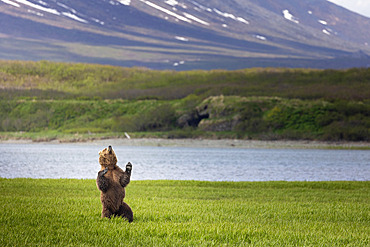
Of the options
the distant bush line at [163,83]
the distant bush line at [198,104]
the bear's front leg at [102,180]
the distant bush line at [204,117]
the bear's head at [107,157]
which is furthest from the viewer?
the distant bush line at [163,83]

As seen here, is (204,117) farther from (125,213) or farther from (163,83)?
(125,213)

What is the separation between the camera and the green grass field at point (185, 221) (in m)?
9.47

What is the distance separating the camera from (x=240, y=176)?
111ft

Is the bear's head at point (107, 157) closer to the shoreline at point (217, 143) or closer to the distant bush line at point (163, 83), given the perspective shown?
the shoreline at point (217, 143)

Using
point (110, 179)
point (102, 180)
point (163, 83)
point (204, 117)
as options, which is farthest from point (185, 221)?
point (163, 83)

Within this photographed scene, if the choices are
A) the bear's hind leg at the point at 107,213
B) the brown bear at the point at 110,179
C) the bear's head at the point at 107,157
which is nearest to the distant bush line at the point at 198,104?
the bear's hind leg at the point at 107,213

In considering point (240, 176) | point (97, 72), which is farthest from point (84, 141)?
point (97, 72)

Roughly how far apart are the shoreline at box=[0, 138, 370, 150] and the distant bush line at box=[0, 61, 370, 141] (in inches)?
55.0

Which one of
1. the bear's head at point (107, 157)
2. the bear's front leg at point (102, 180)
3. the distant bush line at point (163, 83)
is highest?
the bear's head at point (107, 157)

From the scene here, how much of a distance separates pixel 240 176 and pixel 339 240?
2416 centimetres

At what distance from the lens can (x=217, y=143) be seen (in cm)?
7500

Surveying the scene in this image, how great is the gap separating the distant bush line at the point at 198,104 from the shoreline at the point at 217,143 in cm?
140

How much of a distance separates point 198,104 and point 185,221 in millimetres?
75859

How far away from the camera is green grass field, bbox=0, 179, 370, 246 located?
9.47 m
